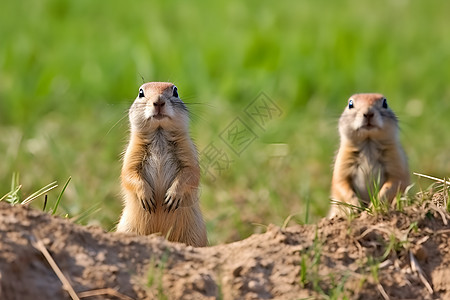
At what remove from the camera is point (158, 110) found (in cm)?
546

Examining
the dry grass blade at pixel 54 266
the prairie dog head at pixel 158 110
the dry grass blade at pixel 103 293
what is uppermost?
the prairie dog head at pixel 158 110

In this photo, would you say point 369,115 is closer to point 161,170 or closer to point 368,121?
point 368,121

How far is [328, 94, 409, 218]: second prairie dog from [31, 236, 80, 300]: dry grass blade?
2939mm

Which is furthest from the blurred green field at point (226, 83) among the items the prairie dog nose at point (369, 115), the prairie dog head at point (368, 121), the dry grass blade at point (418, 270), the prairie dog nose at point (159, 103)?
the dry grass blade at point (418, 270)

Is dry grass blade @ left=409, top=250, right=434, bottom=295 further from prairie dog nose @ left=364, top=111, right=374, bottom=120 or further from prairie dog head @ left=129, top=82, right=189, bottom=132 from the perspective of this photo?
prairie dog nose @ left=364, top=111, right=374, bottom=120

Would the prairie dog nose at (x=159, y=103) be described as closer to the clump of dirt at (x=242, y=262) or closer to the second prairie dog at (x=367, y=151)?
the clump of dirt at (x=242, y=262)

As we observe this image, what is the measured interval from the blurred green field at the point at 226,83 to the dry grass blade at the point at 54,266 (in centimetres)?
329

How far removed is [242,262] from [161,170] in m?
1.66

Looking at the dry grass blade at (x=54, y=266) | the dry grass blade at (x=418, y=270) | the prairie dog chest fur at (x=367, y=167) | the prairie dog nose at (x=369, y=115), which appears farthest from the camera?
the prairie dog chest fur at (x=367, y=167)

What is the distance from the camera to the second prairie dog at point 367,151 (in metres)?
6.35

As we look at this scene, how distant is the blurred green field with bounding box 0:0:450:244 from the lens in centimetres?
880

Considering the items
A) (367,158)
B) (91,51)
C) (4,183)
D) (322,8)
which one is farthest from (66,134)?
(322,8)

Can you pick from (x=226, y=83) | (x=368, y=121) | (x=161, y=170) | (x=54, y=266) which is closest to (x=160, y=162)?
(x=161, y=170)

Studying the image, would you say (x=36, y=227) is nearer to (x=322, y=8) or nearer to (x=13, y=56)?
(x=13, y=56)
